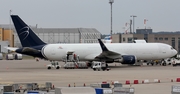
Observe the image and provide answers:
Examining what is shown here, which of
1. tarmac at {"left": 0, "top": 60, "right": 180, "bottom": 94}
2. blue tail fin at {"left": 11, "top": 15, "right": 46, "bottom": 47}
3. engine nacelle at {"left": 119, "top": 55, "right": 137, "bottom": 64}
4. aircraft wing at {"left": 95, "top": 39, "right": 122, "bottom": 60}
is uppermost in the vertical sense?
blue tail fin at {"left": 11, "top": 15, "right": 46, "bottom": 47}

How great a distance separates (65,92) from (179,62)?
2160 inches

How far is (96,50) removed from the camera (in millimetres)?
65875

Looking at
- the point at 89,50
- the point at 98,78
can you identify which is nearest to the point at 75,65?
the point at 89,50

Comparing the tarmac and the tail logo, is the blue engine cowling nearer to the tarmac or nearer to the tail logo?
the tarmac

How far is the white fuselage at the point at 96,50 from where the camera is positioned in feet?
213

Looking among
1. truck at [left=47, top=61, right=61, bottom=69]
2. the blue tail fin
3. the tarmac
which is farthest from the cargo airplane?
the tarmac

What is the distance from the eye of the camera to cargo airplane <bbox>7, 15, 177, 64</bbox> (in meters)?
63.5

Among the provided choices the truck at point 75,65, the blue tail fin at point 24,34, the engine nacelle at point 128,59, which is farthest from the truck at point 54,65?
the engine nacelle at point 128,59

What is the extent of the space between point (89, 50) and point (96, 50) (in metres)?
1.17

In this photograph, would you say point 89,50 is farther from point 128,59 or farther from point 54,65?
point 128,59

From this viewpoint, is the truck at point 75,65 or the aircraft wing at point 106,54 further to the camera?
the aircraft wing at point 106,54

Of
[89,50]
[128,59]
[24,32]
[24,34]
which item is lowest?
[128,59]

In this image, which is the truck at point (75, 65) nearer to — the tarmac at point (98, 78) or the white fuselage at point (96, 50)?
the white fuselage at point (96, 50)

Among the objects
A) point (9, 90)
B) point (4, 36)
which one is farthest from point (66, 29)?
point (9, 90)
